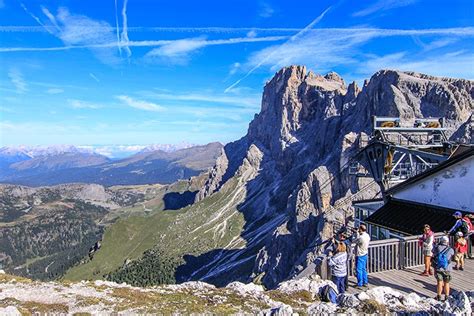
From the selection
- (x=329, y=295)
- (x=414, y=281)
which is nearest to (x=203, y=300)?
(x=329, y=295)

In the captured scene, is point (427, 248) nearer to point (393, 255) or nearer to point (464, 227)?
point (393, 255)

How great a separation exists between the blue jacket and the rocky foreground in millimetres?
1285

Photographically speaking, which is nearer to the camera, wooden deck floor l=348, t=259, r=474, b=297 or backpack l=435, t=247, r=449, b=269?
backpack l=435, t=247, r=449, b=269

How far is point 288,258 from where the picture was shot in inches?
6727

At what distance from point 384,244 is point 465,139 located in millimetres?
153646

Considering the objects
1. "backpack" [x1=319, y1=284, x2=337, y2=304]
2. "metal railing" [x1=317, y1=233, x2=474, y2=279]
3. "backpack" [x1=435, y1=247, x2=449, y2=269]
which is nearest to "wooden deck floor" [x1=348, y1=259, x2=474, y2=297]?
"metal railing" [x1=317, y1=233, x2=474, y2=279]

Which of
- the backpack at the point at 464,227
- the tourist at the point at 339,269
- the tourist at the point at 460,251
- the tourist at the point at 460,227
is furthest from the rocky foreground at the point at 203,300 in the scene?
the backpack at the point at 464,227

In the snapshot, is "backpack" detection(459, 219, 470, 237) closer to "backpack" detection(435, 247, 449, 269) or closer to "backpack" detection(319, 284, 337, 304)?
"backpack" detection(435, 247, 449, 269)

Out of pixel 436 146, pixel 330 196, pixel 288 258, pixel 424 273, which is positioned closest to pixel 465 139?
pixel 330 196

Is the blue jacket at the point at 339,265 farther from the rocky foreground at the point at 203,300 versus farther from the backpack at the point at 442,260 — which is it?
the backpack at the point at 442,260

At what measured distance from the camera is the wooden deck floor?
1738 centimetres

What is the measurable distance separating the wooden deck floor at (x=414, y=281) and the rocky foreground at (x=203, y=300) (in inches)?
85.2

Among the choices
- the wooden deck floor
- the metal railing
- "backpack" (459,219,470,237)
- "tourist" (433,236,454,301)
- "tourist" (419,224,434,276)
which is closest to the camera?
"tourist" (433,236,454,301)

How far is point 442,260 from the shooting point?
16531 mm
